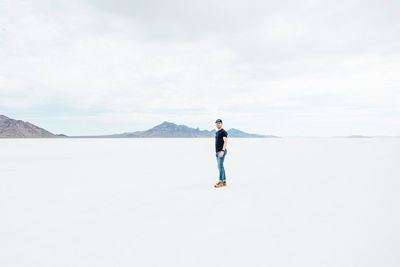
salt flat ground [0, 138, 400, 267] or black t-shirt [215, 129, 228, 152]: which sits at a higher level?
black t-shirt [215, 129, 228, 152]

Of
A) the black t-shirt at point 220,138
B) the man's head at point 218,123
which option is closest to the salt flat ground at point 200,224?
the black t-shirt at point 220,138

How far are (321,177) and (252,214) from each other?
6192mm

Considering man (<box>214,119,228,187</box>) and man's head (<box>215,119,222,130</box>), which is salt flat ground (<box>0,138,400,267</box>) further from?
man's head (<box>215,119,222,130</box>)

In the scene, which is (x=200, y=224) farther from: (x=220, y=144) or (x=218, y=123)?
(x=218, y=123)

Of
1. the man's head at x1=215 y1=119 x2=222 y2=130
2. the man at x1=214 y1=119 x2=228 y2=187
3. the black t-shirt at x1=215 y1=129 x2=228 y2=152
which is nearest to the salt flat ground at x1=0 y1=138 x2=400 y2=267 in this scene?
the man at x1=214 y1=119 x2=228 y2=187

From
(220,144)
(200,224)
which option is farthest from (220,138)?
(200,224)

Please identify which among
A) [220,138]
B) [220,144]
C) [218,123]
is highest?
[218,123]

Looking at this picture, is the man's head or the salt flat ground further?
the man's head

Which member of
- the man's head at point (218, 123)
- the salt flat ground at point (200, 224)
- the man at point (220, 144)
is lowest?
the salt flat ground at point (200, 224)

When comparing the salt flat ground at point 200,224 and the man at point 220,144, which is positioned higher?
the man at point 220,144

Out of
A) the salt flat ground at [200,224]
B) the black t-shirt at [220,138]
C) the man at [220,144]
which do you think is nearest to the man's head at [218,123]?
the man at [220,144]

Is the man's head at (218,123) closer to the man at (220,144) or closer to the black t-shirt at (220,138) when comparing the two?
the man at (220,144)

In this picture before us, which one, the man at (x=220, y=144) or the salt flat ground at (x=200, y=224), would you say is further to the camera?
the man at (x=220, y=144)

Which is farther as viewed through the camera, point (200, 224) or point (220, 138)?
point (220, 138)
